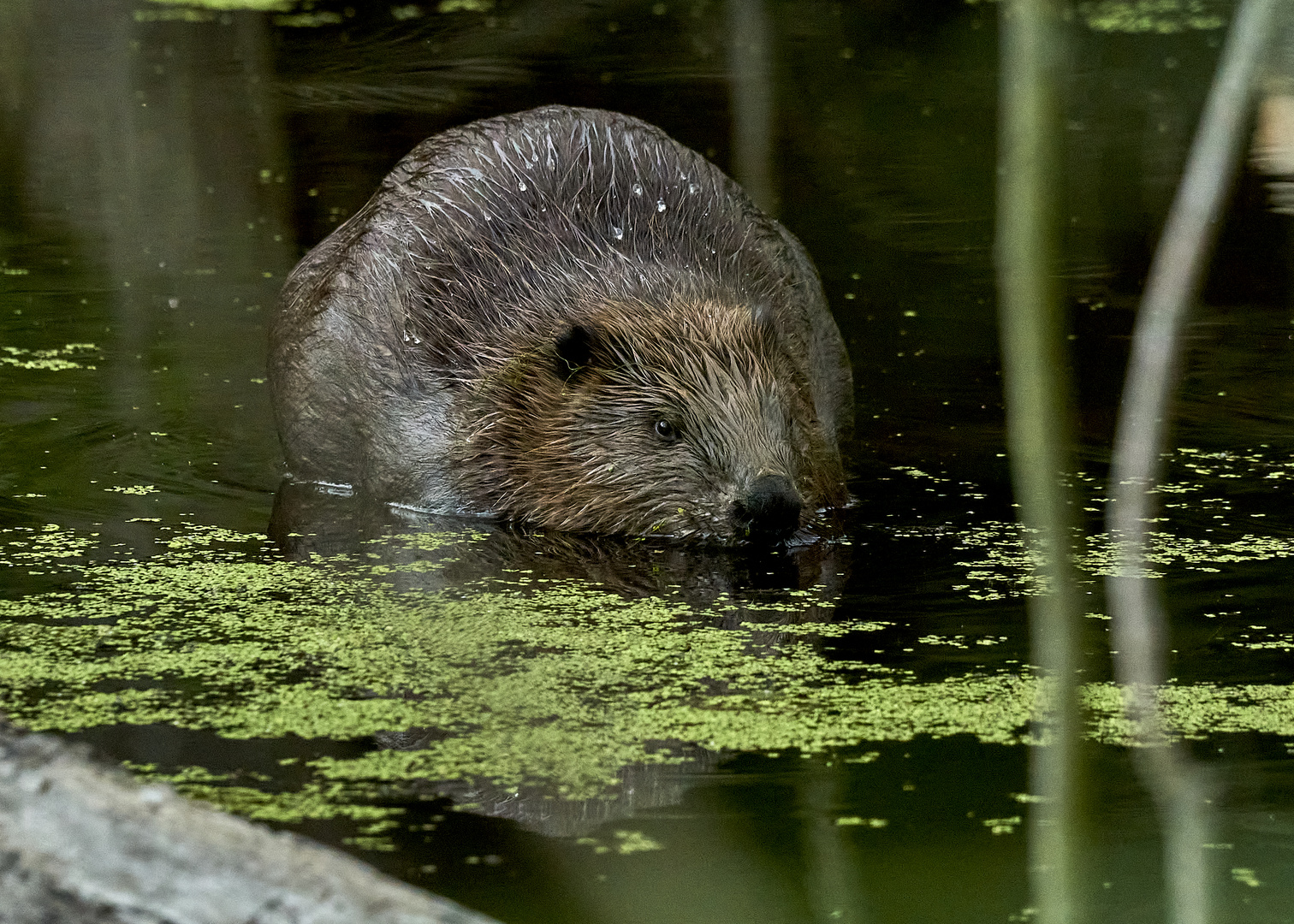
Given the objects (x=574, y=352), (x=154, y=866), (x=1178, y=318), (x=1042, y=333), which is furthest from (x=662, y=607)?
(x=1042, y=333)

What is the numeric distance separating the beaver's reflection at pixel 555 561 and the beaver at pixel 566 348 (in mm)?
74

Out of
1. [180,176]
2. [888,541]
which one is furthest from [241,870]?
[180,176]

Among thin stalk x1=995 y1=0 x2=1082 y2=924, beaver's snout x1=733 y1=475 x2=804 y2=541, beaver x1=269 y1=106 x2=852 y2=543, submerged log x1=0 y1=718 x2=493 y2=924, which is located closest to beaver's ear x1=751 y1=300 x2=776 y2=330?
beaver x1=269 y1=106 x2=852 y2=543

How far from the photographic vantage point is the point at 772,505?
4379 millimetres

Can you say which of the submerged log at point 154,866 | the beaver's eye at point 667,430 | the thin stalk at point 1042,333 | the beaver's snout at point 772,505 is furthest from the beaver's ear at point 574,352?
the thin stalk at point 1042,333

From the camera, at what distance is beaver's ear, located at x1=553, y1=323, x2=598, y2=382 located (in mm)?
4742

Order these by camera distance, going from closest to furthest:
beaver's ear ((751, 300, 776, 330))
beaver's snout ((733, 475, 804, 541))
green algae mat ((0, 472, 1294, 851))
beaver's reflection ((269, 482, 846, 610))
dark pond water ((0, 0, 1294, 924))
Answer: dark pond water ((0, 0, 1294, 924)) < green algae mat ((0, 472, 1294, 851)) < beaver's reflection ((269, 482, 846, 610)) < beaver's snout ((733, 475, 804, 541)) < beaver's ear ((751, 300, 776, 330))

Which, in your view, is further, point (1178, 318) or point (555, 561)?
point (555, 561)

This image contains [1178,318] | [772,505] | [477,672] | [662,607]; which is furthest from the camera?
[772,505]

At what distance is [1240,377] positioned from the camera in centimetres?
589

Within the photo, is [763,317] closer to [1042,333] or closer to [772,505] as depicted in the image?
[772,505]

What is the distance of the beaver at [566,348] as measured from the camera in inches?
184

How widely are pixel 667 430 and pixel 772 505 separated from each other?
1.44 ft

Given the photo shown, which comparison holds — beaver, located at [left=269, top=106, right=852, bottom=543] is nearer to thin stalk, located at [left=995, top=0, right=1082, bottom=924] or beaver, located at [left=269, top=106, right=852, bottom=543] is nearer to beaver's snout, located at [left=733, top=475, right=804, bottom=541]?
beaver's snout, located at [left=733, top=475, right=804, bottom=541]
